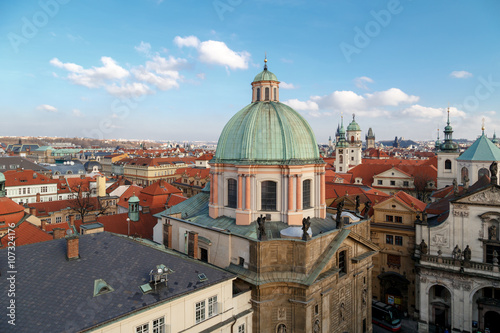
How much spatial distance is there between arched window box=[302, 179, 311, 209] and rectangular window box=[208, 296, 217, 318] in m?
12.2

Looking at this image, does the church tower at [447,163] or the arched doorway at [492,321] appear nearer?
the arched doorway at [492,321]

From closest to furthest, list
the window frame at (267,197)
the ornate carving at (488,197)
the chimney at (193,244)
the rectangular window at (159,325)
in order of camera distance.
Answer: the rectangular window at (159,325)
the chimney at (193,244)
the window frame at (267,197)
the ornate carving at (488,197)

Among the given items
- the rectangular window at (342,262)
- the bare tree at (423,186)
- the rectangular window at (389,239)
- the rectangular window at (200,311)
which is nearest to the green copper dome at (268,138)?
the rectangular window at (342,262)

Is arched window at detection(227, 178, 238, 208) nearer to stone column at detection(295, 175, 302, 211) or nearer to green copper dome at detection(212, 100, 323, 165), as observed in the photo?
green copper dome at detection(212, 100, 323, 165)

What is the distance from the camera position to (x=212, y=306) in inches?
858

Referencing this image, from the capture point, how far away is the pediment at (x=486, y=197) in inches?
1219

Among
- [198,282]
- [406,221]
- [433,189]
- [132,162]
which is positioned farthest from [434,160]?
[132,162]

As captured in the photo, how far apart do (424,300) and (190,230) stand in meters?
25.9

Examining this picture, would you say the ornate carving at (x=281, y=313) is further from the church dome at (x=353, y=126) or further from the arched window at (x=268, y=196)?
the church dome at (x=353, y=126)

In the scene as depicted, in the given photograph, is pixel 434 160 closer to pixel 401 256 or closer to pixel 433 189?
pixel 433 189

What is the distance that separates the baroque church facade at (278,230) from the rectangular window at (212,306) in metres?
3.29

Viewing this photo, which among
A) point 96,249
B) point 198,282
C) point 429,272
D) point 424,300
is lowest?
point 424,300

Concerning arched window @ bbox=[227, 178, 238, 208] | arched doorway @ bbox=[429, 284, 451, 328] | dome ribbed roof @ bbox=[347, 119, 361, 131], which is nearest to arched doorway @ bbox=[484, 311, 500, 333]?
arched doorway @ bbox=[429, 284, 451, 328]

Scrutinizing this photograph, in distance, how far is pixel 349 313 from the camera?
97.2 ft
